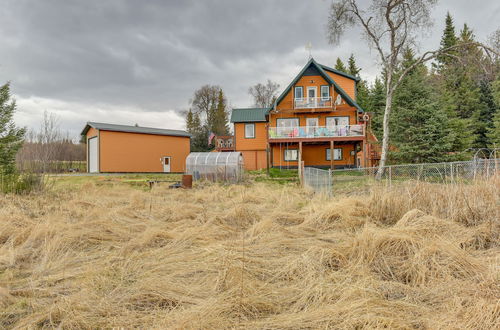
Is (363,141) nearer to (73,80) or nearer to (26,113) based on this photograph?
(26,113)

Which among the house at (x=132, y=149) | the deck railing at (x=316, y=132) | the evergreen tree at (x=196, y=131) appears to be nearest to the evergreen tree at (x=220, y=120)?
the evergreen tree at (x=196, y=131)

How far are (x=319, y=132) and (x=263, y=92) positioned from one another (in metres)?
28.9

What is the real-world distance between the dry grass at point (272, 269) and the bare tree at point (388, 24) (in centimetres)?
1219

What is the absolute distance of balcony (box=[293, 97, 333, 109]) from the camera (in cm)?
2153

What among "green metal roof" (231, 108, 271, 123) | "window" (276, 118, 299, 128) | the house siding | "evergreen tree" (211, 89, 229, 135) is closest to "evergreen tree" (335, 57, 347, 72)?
"evergreen tree" (211, 89, 229, 135)

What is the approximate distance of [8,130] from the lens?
495 inches

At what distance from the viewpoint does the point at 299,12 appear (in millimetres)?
13828

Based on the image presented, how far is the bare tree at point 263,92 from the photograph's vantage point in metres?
46.3

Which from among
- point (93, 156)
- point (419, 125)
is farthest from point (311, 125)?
point (93, 156)

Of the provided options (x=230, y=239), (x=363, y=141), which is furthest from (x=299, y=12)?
(x=230, y=239)

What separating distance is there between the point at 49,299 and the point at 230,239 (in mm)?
2341

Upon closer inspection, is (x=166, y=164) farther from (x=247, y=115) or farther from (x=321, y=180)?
(x=321, y=180)

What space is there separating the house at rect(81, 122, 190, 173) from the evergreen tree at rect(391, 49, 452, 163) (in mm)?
19748

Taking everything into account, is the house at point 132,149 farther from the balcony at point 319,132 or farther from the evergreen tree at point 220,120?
the evergreen tree at point 220,120
